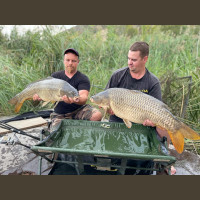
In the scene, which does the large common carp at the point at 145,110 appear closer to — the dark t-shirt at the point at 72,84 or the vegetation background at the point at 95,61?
the dark t-shirt at the point at 72,84

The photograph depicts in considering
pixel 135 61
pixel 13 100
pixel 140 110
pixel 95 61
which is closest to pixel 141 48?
pixel 135 61

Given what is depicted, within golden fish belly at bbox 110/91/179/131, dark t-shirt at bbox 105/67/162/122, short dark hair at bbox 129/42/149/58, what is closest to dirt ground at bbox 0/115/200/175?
golden fish belly at bbox 110/91/179/131

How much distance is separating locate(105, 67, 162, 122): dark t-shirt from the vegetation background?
687mm

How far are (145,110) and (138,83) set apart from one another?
481 mm

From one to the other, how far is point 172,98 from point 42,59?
2746 mm

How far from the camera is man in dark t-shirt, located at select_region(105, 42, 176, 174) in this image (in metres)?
1.89

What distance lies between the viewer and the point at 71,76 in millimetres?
2207

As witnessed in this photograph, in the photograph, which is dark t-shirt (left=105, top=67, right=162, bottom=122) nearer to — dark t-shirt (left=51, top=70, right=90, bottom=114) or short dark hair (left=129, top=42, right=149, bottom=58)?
short dark hair (left=129, top=42, right=149, bottom=58)

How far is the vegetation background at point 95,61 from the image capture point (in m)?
2.65

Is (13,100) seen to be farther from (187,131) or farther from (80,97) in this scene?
(187,131)

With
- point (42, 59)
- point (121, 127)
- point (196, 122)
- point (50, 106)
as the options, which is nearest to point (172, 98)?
point (196, 122)

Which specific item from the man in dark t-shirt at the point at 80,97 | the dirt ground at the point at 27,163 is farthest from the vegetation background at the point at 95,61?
the man in dark t-shirt at the point at 80,97

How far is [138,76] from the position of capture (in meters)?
1.97

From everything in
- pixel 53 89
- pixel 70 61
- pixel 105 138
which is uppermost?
pixel 70 61
